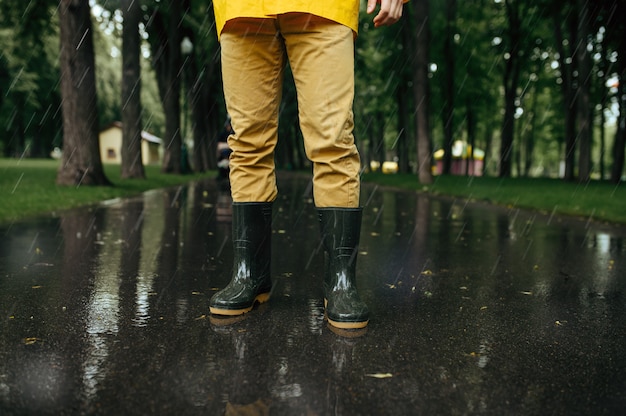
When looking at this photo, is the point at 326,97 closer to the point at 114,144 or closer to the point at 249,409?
the point at 249,409

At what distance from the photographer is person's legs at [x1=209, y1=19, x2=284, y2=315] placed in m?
2.82

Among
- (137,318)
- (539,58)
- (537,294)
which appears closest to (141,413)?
(137,318)

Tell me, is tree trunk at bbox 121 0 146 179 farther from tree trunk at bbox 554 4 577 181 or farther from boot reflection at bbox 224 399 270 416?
boot reflection at bbox 224 399 270 416

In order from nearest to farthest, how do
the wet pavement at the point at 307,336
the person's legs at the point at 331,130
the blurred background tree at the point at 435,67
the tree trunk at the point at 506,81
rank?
the wet pavement at the point at 307,336, the person's legs at the point at 331,130, the blurred background tree at the point at 435,67, the tree trunk at the point at 506,81

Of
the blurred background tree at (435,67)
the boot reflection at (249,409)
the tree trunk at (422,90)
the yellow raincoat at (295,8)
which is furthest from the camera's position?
the blurred background tree at (435,67)

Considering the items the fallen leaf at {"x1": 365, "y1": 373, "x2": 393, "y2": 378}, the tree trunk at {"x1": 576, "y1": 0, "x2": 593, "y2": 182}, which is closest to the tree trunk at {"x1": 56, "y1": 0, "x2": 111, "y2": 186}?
the fallen leaf at {"x1": 365, "y1": 373, "x2": 393, "y2": 378}

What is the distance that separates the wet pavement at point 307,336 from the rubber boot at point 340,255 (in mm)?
148

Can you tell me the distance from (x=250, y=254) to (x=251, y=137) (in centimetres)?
61

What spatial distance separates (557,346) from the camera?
7.68 feet

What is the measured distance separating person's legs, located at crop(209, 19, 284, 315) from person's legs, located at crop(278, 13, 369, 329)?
15cm

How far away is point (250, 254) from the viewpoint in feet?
9.52

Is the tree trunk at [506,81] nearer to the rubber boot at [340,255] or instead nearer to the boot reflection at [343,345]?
the rubber boot at [340,255]

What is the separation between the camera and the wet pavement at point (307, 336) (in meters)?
1.77

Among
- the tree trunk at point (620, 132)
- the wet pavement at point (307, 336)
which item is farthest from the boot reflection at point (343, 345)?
the tree trunk at point (620, 132)
